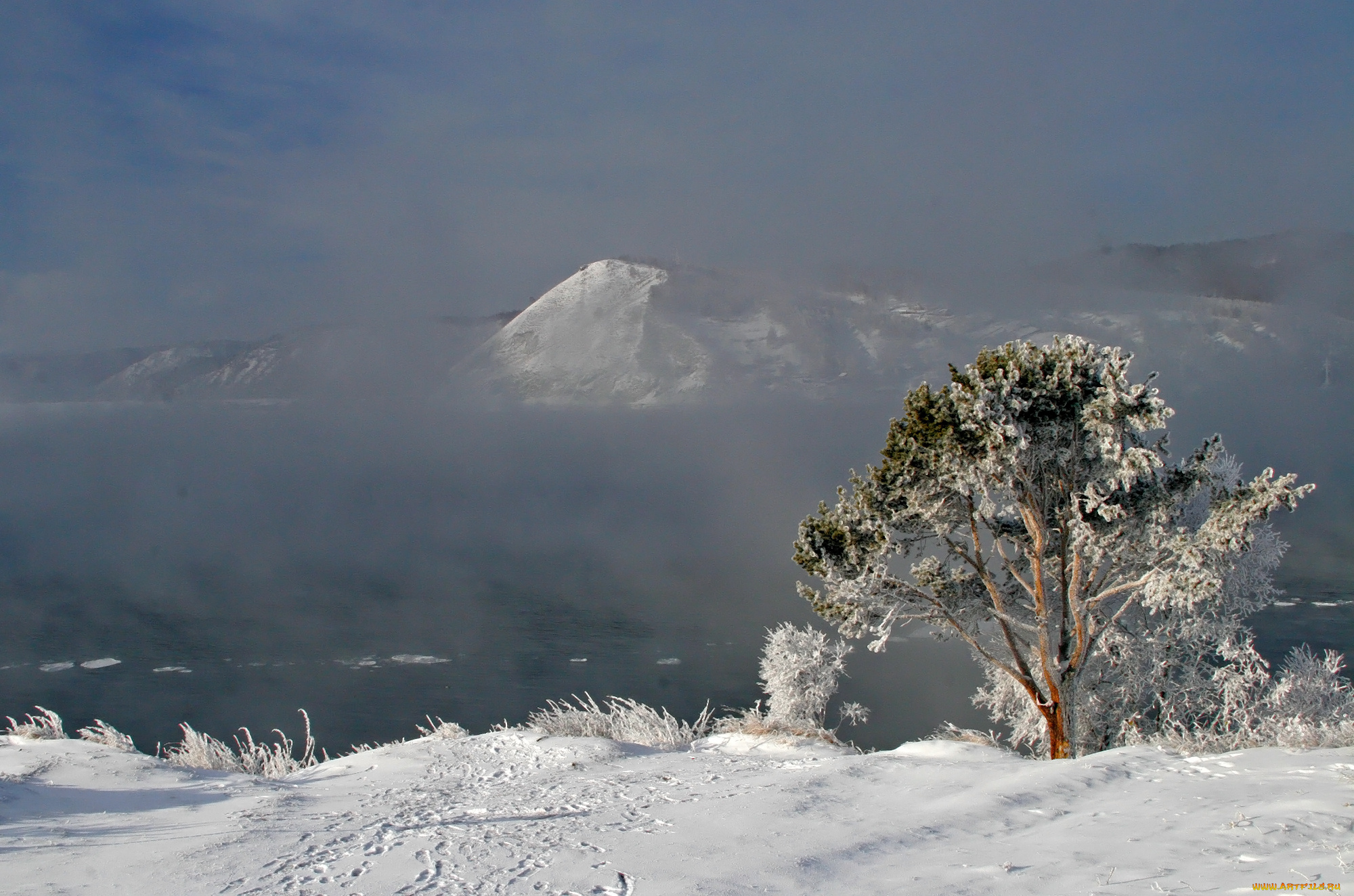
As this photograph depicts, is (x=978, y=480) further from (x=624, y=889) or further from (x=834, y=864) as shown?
(x=624, y=889)

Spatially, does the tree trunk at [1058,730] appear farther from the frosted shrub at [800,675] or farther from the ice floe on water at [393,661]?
the ice floe on water at [393,661]

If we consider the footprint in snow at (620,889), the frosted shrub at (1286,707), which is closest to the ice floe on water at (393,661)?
the frosted shrub at (1286,707)

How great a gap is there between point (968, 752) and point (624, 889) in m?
5.19

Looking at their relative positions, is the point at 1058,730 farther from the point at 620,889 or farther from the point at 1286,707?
the point at 620,889

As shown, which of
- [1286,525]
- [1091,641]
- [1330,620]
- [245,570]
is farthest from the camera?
[1286,525]

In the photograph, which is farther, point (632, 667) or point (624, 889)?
point (632, 667)

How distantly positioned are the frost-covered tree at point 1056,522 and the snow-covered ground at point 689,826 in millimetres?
3590

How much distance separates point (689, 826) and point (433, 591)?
40296mm

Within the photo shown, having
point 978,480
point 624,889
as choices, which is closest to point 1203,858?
point 624,889

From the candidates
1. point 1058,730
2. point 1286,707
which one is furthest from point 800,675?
point 1286,707

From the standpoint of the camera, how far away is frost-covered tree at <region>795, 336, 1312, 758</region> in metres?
11.0

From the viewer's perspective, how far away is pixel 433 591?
4453 centimetres

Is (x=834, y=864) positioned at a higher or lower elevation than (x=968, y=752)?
higher

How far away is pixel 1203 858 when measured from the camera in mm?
5121
